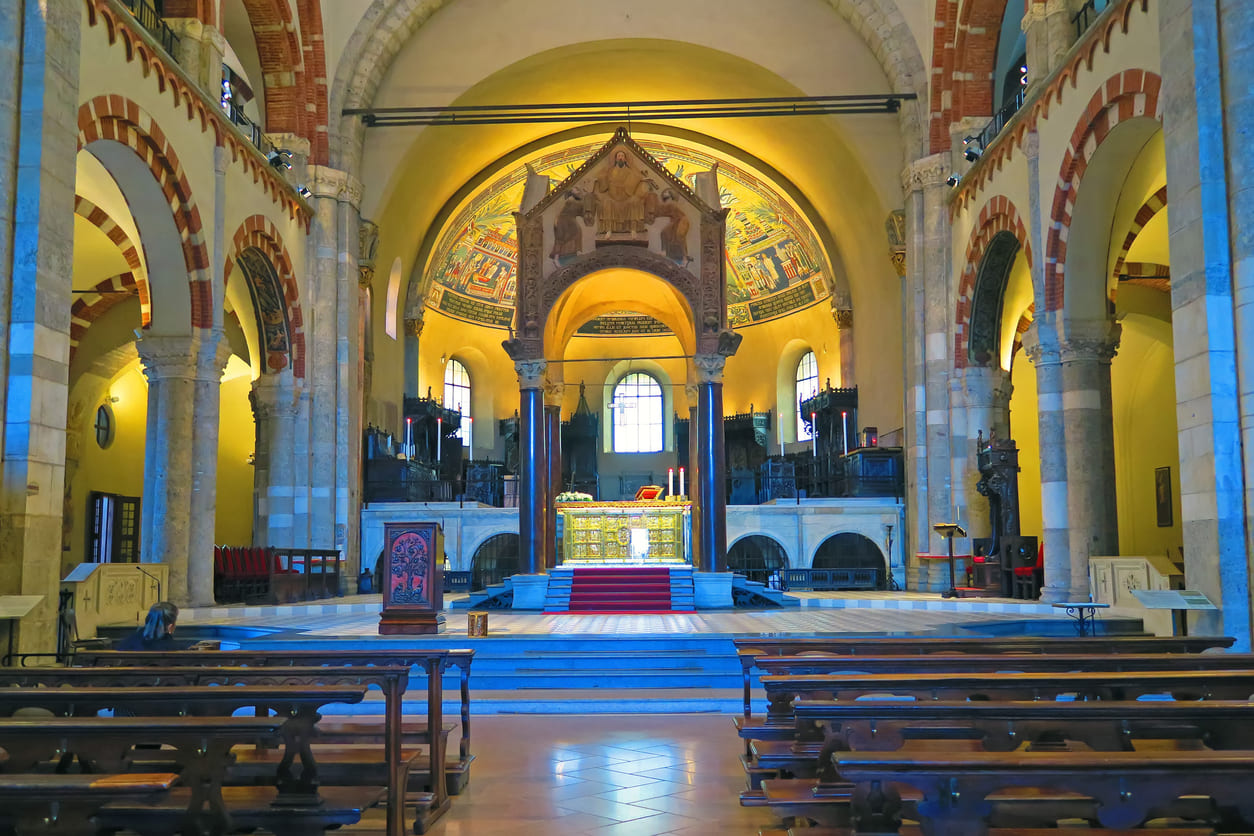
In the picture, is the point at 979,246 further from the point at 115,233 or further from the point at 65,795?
the point at 65,795

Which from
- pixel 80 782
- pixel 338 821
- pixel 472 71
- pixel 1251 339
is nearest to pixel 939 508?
pixel 1251 339

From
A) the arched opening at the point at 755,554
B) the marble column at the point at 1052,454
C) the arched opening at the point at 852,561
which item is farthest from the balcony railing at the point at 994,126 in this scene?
the arched opening at the point at 755,554

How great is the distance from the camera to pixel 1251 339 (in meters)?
9.51

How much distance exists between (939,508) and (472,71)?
40.9ft

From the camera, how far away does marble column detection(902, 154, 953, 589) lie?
1950 centimetres

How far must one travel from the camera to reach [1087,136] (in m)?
13.6

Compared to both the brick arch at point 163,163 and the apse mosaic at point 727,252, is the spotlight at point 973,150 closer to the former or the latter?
the apse mosaic at point 727,252

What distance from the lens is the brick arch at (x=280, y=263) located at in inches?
667

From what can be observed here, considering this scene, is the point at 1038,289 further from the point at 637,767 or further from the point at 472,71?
the point at 472,71

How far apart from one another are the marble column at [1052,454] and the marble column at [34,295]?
11.7 m

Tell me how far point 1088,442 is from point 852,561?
34.0 ft

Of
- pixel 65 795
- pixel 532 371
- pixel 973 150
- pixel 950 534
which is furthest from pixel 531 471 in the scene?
pixel 65 795

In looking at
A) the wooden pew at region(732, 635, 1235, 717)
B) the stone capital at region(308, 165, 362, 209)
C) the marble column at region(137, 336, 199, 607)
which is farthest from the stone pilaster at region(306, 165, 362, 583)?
the wooden pew at region(732, 635, 1235, 717)

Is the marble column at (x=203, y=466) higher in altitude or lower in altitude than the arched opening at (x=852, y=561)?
higher
